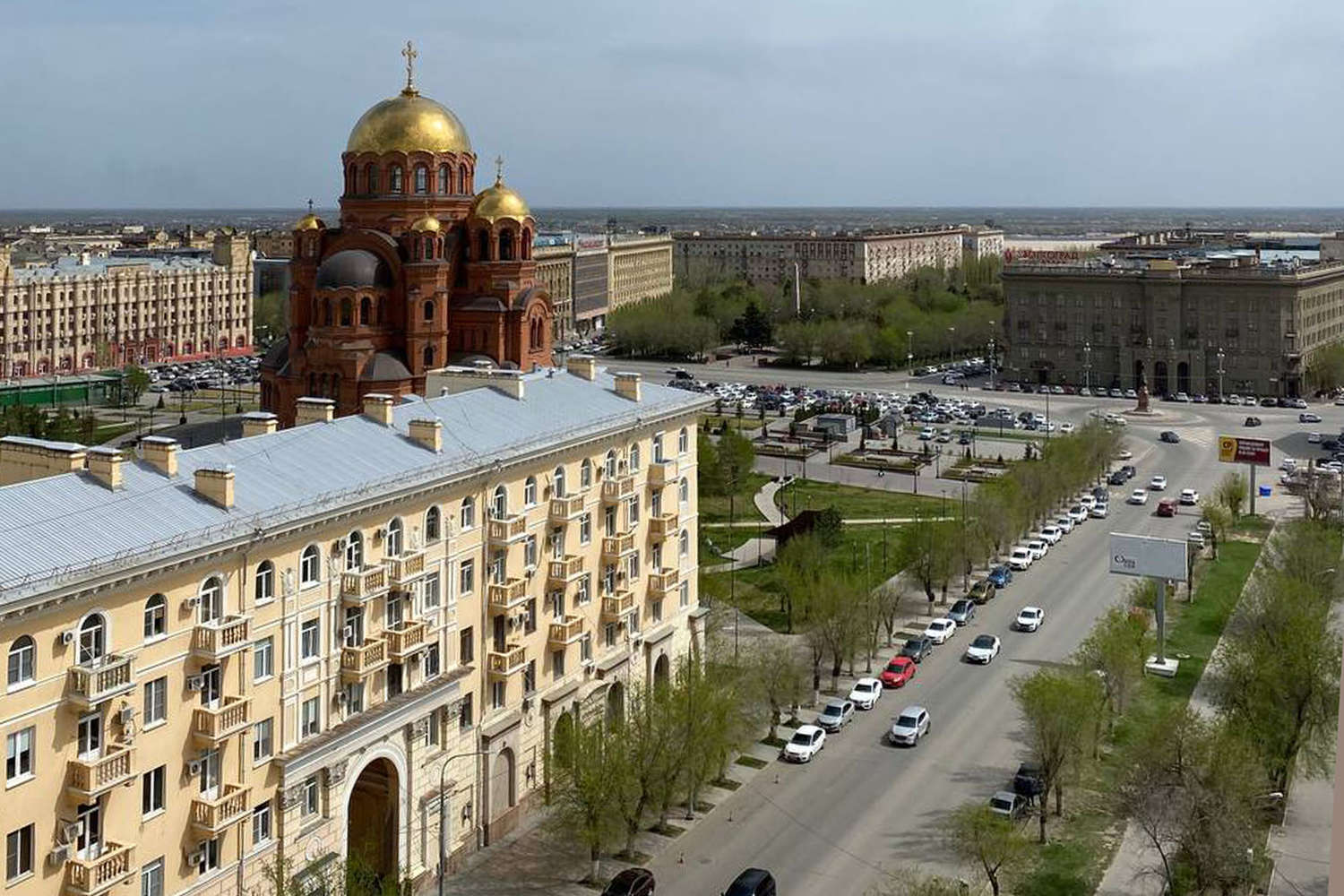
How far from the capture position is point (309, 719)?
75.3 feet

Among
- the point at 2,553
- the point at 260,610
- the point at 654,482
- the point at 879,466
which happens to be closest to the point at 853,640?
the point at 654,482

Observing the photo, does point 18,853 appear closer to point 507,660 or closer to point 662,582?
point 507,660

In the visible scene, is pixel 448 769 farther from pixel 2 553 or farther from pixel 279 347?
pixel 279 347

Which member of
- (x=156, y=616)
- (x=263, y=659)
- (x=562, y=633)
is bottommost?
(x=562, y=633)

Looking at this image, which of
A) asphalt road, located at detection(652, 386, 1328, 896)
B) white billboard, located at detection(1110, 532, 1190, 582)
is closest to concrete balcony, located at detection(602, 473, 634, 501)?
asphalt road, located at detection(652, 386, 1328, 896)

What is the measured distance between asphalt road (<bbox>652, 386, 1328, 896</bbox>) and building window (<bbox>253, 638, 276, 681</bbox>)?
8361 mm

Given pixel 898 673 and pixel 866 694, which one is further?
pixel 898 673

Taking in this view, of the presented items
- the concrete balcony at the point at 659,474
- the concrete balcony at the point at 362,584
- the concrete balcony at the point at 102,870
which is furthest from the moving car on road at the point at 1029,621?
the concrete balcony at the point at 102,870

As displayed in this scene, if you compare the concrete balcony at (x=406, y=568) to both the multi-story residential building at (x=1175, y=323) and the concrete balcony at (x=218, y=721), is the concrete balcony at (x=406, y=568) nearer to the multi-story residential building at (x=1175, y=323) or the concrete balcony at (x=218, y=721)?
the concrete balcony at (x=218, y=721)

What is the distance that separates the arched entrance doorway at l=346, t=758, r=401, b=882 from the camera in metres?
24.8

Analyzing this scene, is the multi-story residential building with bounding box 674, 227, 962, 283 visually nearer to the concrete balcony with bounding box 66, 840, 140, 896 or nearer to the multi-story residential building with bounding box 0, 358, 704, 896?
the multi-story residential building with bounding box 0, 358, 704, 896

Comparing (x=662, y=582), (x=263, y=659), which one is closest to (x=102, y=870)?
(x=263, y=659)

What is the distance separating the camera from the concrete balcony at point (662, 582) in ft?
109

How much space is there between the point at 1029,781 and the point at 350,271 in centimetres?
2605
